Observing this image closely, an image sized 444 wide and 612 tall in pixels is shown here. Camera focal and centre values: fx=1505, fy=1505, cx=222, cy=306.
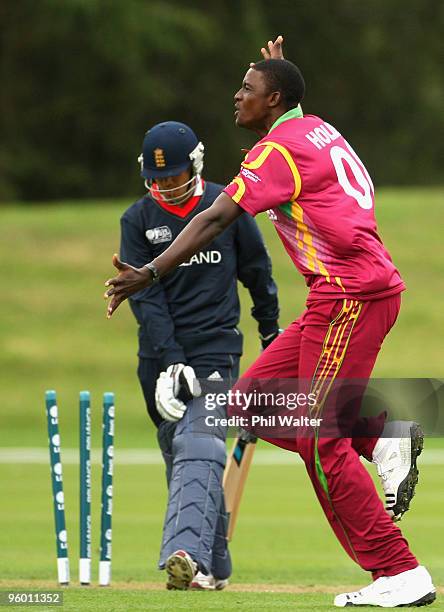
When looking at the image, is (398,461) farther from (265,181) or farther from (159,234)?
(159,234)

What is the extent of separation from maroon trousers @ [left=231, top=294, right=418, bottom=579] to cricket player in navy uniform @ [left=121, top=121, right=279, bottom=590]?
3.65 ft

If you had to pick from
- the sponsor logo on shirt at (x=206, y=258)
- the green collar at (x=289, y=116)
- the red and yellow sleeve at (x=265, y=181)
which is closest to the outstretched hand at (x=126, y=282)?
the red and yellow sleeve at (x=265, y=181)

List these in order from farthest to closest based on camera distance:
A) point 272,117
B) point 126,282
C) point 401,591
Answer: point 272,117 → point 401,591 → point 126,282

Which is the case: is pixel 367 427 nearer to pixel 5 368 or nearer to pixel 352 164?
pixel 352 164

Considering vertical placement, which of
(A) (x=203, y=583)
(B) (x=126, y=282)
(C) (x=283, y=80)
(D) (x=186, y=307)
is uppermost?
(C) (x=283, y=80)

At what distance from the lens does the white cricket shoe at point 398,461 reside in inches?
218

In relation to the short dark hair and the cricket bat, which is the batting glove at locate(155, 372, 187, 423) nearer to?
the cricket bat

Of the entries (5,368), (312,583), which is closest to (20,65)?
(5,368)

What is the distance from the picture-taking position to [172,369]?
6512 mm

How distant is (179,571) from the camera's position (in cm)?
596

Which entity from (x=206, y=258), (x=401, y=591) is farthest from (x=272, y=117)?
(x=401, y=591)

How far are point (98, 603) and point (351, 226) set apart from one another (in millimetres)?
1649

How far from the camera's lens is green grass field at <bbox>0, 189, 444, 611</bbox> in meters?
7.29

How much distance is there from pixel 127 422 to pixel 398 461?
479 inches
